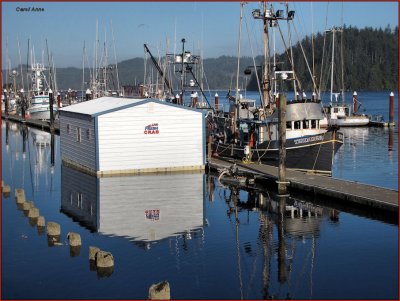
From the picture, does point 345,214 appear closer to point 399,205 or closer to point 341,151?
point 399,205

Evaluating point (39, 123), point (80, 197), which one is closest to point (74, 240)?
point (80, 197)

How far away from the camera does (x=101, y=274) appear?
1986 cm

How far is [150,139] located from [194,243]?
621 inches

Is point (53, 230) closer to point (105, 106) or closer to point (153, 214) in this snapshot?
point (153, 214)

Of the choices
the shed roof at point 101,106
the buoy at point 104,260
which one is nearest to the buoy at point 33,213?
the buoy at point 104,260

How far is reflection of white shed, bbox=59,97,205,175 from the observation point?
124ft

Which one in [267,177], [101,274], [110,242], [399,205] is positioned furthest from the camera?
[267,177]

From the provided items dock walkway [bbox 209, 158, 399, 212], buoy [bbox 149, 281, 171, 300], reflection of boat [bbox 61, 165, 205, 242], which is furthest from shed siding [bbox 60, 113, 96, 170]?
buoy [bbox 149, 281, 171, 300]

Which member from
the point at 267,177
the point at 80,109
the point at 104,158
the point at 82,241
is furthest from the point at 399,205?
the point at 80,109

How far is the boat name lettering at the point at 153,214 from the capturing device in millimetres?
27781

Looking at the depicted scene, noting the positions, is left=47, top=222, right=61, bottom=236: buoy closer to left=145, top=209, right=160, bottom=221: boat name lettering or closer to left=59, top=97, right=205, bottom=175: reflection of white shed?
left=145, top=209, right=160, bottom=221: boat name lettering

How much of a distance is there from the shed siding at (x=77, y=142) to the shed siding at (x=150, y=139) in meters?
1.00

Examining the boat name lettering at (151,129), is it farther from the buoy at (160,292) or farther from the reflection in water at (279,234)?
the buoy at (160,292)

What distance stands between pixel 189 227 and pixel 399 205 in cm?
848
